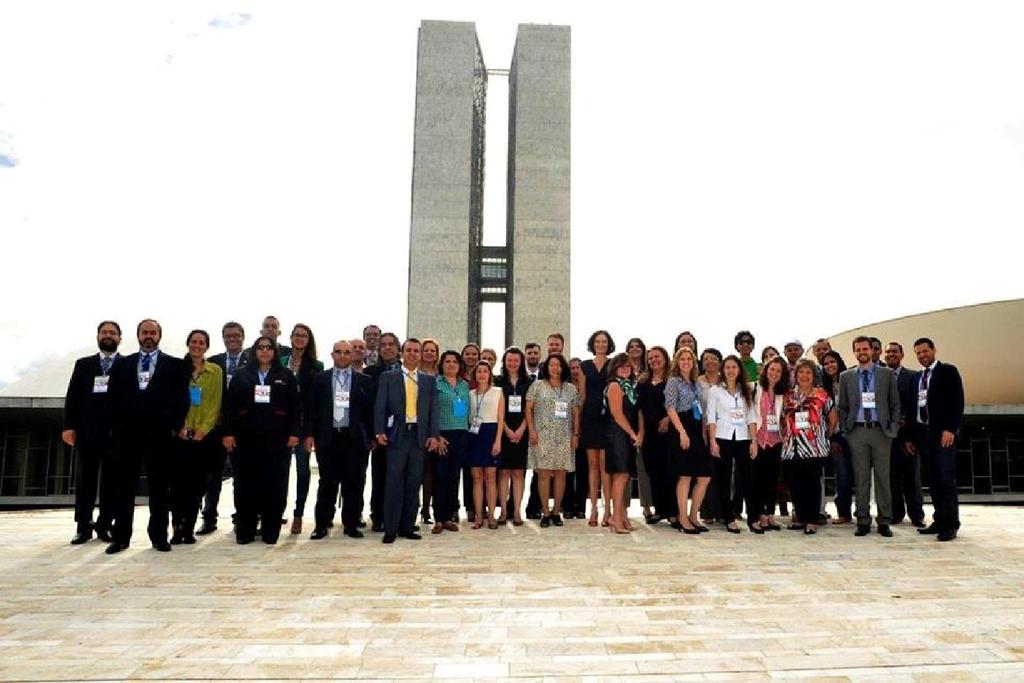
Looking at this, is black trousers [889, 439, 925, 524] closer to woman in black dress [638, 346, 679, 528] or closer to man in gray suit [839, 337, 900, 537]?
man in gray suit [839, 337, 900, 537]

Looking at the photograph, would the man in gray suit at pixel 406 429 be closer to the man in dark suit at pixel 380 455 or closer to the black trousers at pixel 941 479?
the man in dark suit at pixel 380 455

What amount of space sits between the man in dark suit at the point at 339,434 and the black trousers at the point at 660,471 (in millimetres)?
2126

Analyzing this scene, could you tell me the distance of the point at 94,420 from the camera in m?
4.71

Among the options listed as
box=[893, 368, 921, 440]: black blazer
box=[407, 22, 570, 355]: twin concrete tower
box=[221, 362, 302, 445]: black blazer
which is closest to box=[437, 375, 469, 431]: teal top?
box=[221, 362, 302, 445]: black blazer

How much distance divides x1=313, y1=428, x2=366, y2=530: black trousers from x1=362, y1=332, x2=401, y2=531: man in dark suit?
5.1 inches

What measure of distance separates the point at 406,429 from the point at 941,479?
12.4 ft

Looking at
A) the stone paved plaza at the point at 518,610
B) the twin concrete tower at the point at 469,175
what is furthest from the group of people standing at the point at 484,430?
the twin concrete tower at the point at 469,175

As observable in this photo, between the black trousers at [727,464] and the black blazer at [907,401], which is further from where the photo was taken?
the black blazer at [907,401]

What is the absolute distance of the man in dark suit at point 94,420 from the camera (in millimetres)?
4664

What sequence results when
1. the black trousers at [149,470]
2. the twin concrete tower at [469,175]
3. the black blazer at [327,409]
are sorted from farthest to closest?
the twin concrete tower at [469,175] → the black blazer at [327,409] → the black trousers at [149,470]

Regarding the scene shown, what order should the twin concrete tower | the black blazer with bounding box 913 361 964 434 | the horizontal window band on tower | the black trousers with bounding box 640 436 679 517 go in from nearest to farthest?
the black blazer with bounding box 913 361 964 434
the black trousers with bounding box 640 436 679 517
the twin concrete tower
the horizontal window band on tower

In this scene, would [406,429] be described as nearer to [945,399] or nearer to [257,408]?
[257,408]

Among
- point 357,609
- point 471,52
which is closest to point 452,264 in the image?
point 471,52

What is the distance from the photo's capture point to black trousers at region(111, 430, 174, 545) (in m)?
4.46
